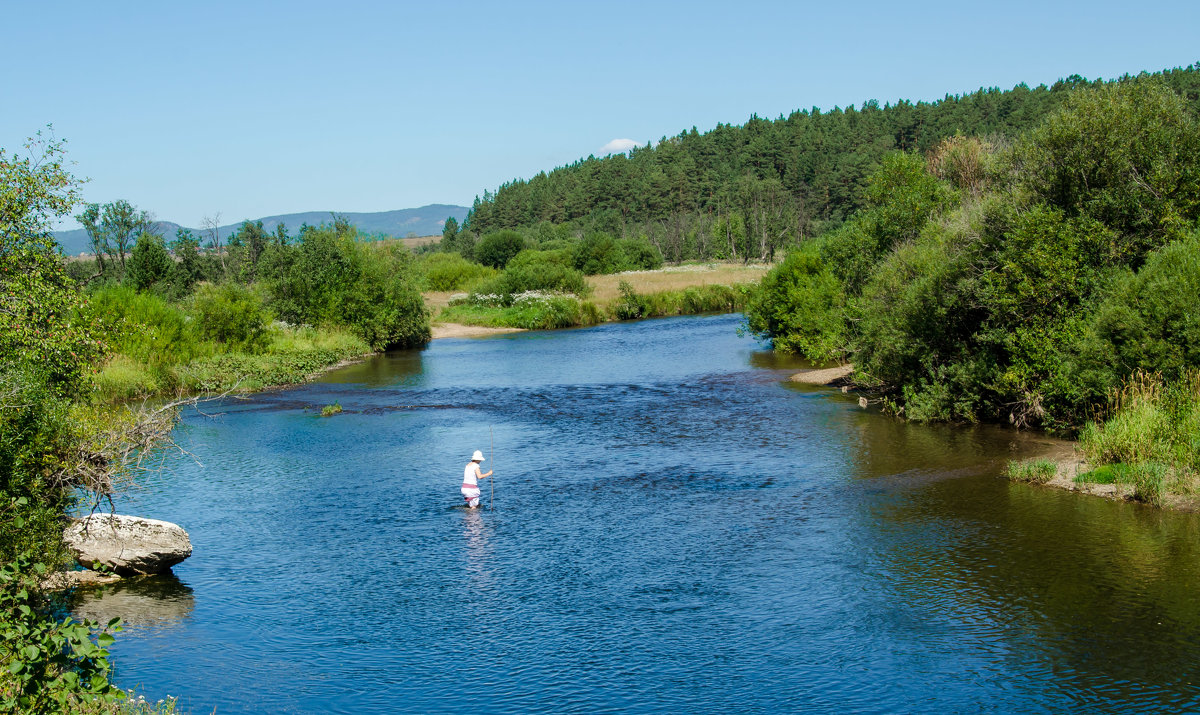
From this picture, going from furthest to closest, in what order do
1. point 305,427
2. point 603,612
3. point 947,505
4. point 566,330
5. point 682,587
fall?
point 566,330 < point 305,427 < point 947,505 < point 682,587 < point 603,612

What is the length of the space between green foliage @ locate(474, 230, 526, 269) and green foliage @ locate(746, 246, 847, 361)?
71.7 metres

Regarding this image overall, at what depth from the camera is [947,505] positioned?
2222 cm

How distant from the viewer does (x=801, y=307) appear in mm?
51656

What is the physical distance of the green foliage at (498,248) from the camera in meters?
126

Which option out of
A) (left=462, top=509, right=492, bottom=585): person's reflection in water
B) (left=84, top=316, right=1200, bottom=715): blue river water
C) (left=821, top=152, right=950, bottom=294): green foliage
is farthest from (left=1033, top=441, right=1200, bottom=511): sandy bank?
(left=821, top=152, right=950, bottom=294): green foliage

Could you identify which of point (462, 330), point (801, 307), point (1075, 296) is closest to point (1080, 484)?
point (1075, 296)

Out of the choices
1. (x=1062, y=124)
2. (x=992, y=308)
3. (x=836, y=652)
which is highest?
(x=1062, y=124)

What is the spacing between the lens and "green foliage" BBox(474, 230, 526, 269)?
413 ft

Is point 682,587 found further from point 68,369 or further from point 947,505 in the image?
point 68,369

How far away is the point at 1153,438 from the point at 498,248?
359 feet

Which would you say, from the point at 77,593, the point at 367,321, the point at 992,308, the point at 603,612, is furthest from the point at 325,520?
the point at 367,321

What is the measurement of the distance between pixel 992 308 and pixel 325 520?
20.9 metres

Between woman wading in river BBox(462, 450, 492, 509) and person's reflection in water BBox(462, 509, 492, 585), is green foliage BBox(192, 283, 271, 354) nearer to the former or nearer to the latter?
woman wading in river BBox(462, 450, 492, 509)

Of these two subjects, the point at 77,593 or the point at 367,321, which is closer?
the point at 77,593
